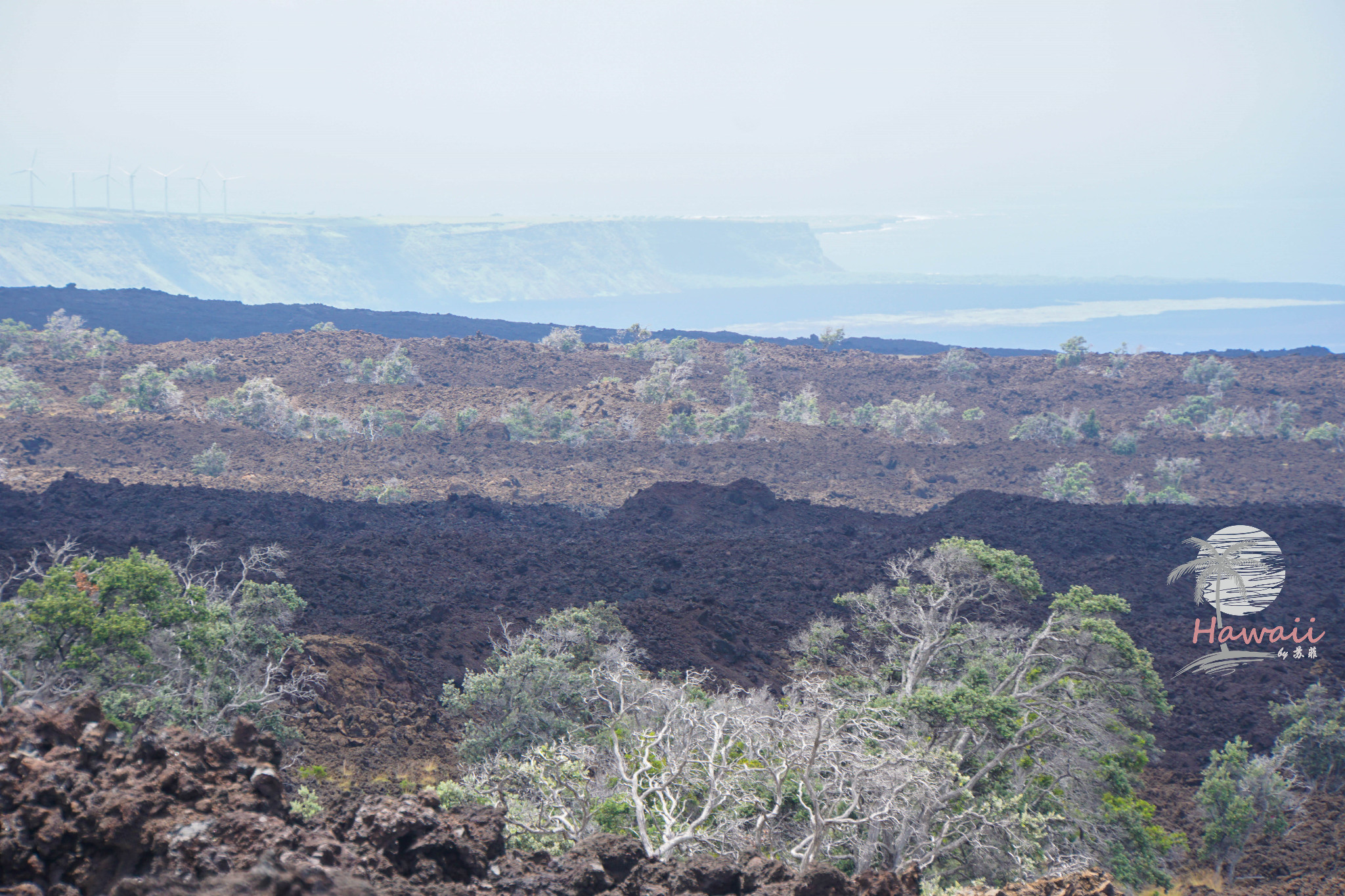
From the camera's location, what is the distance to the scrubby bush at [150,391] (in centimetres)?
3888

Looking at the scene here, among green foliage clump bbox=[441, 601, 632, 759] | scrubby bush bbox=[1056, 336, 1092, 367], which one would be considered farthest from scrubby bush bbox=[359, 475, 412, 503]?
scrubby bush bbox=[1056, 336, 1092, 367]

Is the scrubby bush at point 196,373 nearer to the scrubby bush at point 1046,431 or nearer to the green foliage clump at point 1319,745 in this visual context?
the scrubby bush at point 1046,431

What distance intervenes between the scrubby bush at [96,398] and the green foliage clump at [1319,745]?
144 ft

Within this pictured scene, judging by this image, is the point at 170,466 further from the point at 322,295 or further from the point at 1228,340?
the point at 1228,340

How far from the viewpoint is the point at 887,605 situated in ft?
47.2

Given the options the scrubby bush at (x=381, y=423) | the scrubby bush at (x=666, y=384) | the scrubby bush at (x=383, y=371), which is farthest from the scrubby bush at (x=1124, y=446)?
the scrubby bush at (x=383, y=371)

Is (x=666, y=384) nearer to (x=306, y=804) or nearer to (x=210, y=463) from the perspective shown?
(x=210, y=463)

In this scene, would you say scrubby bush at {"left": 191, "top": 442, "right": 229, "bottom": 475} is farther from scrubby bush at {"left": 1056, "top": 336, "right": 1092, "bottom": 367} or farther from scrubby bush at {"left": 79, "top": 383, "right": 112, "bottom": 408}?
scrubby bush at {"left": 1056, "top": 336, "right": 1092, "bottom": 367}

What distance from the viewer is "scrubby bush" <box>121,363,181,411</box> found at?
38.9m

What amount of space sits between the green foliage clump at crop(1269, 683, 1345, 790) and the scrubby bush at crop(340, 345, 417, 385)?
41.3 meters

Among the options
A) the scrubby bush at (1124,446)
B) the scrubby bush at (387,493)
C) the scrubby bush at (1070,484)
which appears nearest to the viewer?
the scrubby bush at (387,493)

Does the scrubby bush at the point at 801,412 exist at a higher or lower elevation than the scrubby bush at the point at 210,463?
higher

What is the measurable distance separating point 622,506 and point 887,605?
1784 cm

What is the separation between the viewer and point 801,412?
47000mm
